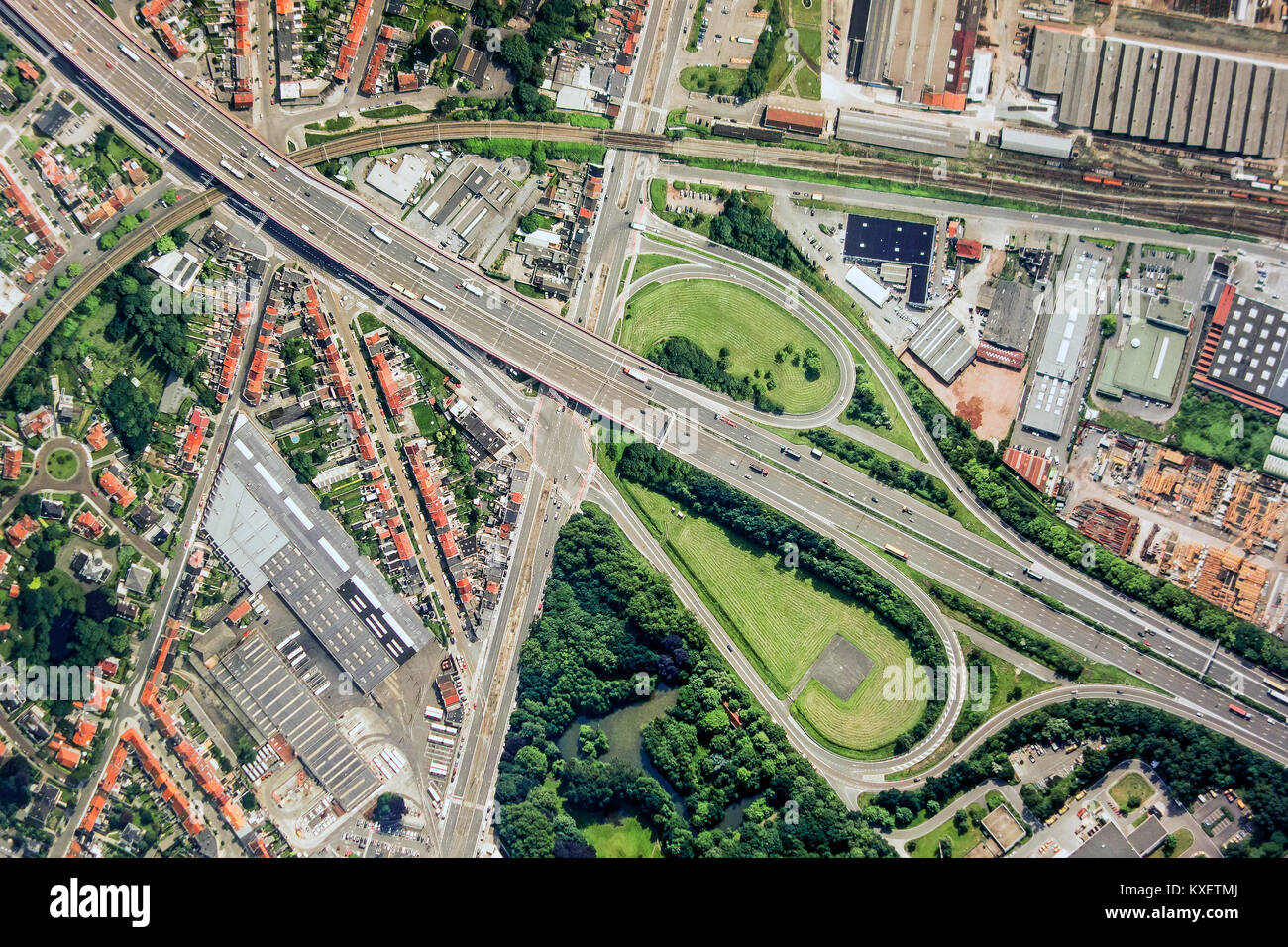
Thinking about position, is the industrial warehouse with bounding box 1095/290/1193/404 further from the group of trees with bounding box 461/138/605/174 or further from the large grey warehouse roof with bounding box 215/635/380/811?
the large grey warehouse roof with bounding box 215/635/380/811

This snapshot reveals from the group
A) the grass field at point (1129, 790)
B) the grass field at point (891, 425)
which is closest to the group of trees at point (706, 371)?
the grass field at point (891, 425)

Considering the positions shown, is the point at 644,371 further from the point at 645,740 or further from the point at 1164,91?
the point at 1164,91

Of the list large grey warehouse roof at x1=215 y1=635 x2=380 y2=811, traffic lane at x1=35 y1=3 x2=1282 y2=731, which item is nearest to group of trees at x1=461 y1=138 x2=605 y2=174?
traffic lane at x1=35 y1=3 x2=1282 y2=731

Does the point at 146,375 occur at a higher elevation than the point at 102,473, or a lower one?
higher

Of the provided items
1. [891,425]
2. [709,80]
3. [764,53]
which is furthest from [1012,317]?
[709,80]
